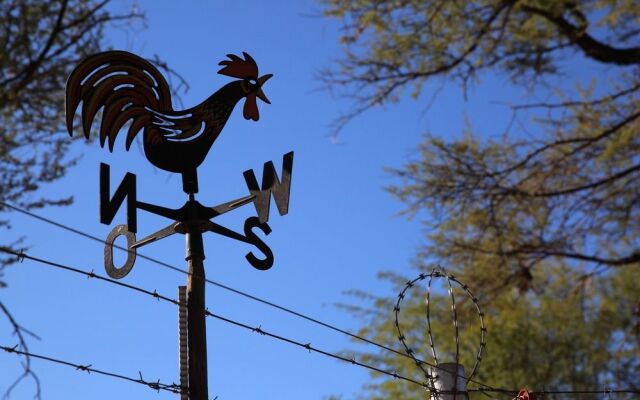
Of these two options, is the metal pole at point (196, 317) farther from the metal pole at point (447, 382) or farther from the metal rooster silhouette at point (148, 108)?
the metal pole at point (447, 382)

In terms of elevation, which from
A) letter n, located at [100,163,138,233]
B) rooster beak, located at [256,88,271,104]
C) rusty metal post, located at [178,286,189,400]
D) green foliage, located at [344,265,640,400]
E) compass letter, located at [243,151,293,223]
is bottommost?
rusty metal post, located at [178,286,189,400]

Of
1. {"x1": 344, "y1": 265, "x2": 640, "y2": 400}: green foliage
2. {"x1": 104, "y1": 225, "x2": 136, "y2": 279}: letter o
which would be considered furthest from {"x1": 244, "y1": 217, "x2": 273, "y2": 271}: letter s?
{"x1": 344, "y1": 265, "x2": 640, "y2": 400}: green foliage

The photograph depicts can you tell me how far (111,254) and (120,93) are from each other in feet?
1.69

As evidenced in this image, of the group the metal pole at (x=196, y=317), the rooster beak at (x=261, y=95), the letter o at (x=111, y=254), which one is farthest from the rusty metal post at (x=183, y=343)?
the rooster beak at (x=261, y=95)

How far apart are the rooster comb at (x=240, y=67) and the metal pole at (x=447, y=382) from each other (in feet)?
3.81

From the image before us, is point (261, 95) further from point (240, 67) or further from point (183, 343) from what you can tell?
point (183, 343)

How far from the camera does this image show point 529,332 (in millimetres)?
14531

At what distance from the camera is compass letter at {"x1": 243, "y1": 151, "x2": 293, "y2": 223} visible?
10.0ft

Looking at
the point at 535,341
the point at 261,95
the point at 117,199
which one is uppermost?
the point at 535,341

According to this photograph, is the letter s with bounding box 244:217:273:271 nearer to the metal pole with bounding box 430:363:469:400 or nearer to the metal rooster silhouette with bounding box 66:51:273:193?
the metal rooster silhouette with bounding box 66:51:273:193

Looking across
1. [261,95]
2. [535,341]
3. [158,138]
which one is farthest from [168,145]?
[535,341]

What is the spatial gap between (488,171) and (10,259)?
5.55 m

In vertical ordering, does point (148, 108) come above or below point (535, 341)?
below

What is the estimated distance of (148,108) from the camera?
302 cm
